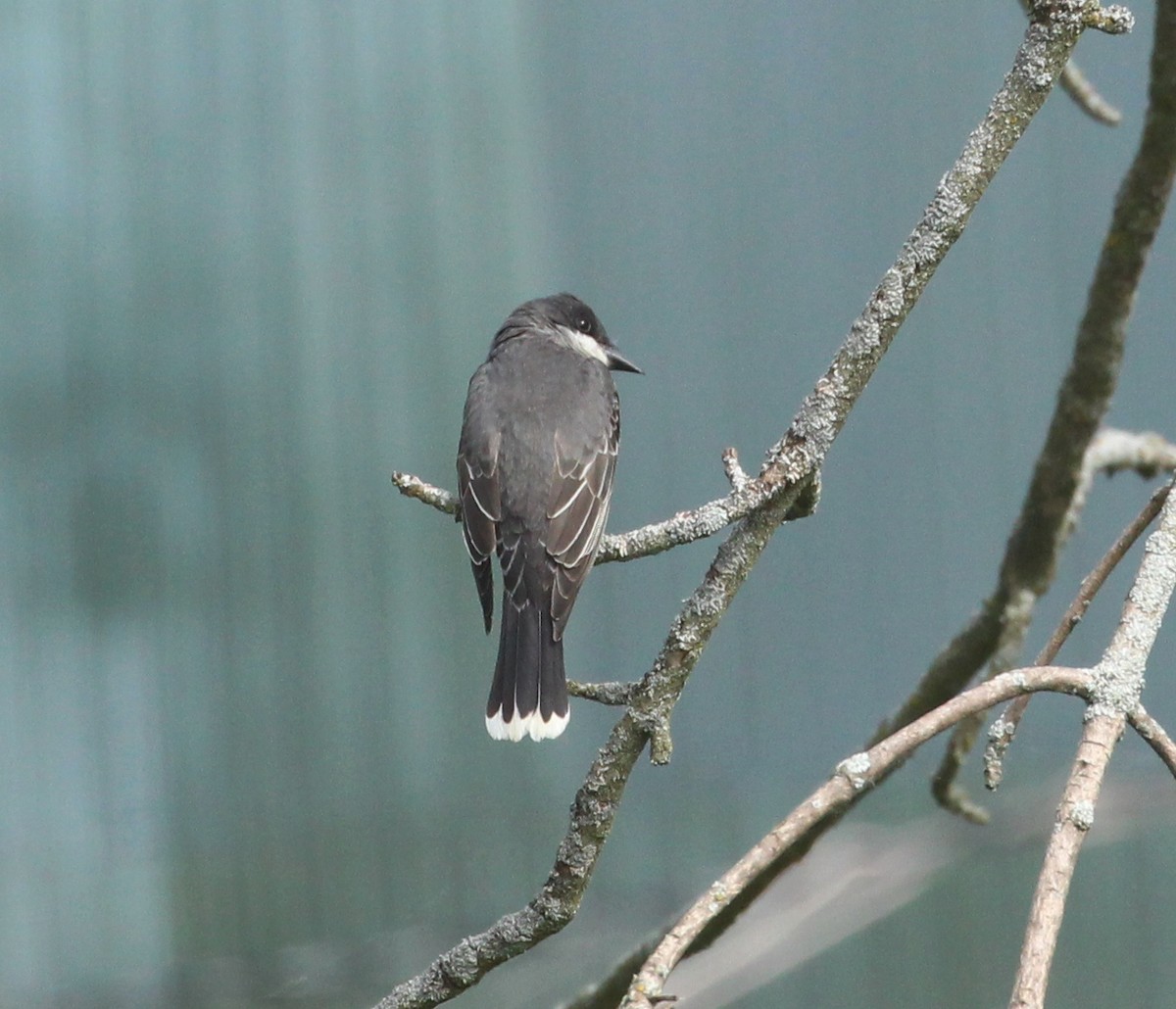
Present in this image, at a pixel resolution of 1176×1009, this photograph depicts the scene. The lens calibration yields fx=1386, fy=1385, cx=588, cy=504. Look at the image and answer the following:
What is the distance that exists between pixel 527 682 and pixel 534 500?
524mm

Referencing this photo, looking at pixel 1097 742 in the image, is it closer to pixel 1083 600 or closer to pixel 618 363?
pixel 1083 600

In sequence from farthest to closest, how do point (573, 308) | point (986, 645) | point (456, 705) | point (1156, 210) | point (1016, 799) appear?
point (456, 705)
point (1016, 799)
point (573, 308)
point (986, 645)
point (1156, 210)

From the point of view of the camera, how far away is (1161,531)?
6.70 feet

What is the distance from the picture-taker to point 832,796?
5.67ft

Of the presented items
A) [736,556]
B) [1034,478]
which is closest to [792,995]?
[1034,478]

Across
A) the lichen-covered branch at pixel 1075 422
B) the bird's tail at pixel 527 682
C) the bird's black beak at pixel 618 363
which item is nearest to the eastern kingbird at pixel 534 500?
the bird's tail at pixel 527 682

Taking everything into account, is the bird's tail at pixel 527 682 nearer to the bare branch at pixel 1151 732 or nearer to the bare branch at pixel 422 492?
the bare branch at pixel 422 492

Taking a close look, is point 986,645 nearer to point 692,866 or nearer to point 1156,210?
point 1156,210

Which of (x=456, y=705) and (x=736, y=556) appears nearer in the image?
(x=736, y=556)

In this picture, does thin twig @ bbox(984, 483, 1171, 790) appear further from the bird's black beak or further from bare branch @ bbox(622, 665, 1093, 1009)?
the bird's black beak

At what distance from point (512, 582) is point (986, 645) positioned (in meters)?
1.42

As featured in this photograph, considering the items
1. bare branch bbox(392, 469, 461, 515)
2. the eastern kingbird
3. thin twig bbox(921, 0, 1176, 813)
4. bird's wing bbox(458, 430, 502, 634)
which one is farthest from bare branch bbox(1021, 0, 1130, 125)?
bare branch bbox(392, 469, 461, 515)

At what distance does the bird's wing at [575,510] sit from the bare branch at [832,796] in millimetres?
1500

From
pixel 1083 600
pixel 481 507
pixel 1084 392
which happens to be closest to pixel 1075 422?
pixel 1084 392
